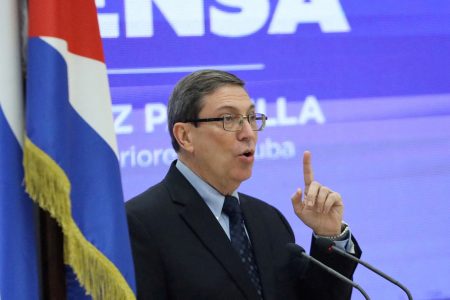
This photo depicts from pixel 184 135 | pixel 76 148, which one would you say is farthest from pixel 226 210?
pixel 76 148

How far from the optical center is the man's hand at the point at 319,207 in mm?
2531

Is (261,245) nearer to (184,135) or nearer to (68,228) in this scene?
(184,135)

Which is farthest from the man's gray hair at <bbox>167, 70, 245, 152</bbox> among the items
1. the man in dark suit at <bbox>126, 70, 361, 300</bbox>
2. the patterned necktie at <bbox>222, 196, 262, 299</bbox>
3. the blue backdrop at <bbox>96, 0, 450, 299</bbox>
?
the blue backdrop at <bbox>96, 0, 450, 299</bbox>

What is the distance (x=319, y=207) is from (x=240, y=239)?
0.89 feet

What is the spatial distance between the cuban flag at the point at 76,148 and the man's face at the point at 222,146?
1.97 ft

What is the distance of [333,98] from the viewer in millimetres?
3838

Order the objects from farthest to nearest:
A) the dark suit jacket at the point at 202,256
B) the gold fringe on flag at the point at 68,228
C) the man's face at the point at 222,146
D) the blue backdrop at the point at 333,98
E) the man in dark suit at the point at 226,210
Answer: the blue backdrop at the point at 333,98 → the man's face at the point at 222,146 → the man in dark suit at the point at 226,210 → the dark suit jacket at the point at 202,256 → the gold fringe on flag at the point at 68,228

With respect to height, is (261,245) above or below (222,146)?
below

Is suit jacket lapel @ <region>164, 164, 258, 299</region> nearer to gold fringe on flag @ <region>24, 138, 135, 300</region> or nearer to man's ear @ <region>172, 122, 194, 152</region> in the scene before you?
man's ear @ <region>172, 122, 194, 152</region>

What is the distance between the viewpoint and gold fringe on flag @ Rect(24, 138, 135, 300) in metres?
A: 1.81

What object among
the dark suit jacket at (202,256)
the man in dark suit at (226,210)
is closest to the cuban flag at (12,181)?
the dark suit jacket at (202,256)

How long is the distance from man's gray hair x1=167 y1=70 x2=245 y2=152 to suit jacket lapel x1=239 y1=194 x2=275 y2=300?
14.1 inches

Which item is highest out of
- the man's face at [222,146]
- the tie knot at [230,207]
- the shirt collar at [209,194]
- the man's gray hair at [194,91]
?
the man's gray hair at [194,91]

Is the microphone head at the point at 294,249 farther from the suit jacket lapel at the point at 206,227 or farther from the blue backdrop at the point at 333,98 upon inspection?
the blue backdrop at the point at 333,98
